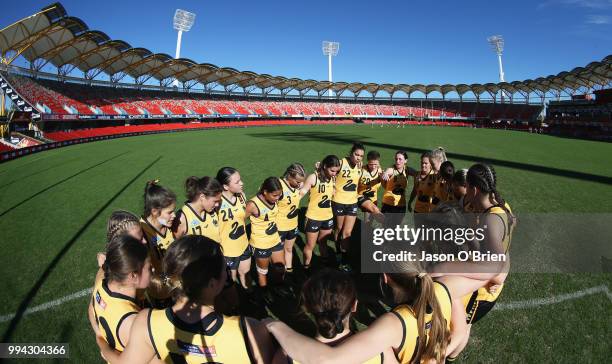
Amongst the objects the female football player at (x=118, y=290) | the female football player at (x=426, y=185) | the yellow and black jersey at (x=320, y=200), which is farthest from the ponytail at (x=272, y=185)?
the female football player at (x=426, y=185)

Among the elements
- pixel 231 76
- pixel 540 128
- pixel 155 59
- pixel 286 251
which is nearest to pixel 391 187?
pixel 286 251

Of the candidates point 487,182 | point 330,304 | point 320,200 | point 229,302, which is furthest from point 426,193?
point 330,304

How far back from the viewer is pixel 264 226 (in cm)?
501

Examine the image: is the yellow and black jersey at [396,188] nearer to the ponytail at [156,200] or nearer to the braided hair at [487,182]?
the braided hair at [487,182]

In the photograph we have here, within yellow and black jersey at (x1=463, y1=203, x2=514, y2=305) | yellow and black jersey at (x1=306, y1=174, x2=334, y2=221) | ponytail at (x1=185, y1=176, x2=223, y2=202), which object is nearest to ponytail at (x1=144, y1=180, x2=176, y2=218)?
ponytail at (x1=185, y1=176, x2=223, y2=202)

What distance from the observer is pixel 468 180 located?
358 cm

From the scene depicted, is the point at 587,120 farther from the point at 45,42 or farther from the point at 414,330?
the point at 45,42

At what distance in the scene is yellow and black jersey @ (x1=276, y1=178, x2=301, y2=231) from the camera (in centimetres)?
534

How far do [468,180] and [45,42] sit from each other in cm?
5014

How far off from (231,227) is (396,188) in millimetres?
3939

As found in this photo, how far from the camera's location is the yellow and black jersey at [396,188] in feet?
22.5

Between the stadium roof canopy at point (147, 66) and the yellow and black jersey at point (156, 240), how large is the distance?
3966 centimetres

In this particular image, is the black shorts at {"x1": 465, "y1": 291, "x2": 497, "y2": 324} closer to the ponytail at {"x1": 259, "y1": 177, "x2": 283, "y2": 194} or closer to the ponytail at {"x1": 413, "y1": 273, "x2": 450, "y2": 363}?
the ponytail at {"x1": 413, "y1": 273, "x2": 450, "y2": 363}

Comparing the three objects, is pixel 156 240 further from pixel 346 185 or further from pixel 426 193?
pixel 426 193
